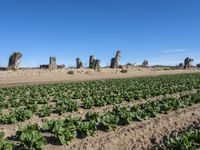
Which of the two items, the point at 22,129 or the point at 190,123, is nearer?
the point at 22,129

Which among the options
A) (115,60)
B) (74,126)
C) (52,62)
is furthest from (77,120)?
(115,60)

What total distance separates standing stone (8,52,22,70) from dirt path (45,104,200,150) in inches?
1519

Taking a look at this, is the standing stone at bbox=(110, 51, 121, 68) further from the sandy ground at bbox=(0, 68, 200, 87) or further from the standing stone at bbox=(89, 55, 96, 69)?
the sandy ground at bbox=(0, 68, 200, 87)

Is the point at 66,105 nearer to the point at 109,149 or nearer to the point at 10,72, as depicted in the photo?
the point at 109,149

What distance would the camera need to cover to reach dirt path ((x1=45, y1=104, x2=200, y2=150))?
11352 mm

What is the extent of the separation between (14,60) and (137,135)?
41833mm

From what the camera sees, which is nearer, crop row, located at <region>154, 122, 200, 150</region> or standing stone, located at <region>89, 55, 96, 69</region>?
crop row, located at <region>154, 122, 200, 150</region>

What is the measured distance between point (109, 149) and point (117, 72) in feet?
165

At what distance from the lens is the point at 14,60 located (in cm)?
5188

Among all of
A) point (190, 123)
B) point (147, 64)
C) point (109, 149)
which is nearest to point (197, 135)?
point (109, 149)

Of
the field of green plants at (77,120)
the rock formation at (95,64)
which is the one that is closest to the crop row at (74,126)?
the field of green plants at (77,120)

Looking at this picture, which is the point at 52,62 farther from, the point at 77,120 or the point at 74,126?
the point at 74,126

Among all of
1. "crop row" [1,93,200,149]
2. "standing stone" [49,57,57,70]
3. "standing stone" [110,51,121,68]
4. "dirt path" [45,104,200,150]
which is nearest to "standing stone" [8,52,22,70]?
"standing stone" [49,57,57,70]

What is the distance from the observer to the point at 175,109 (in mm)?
17734
